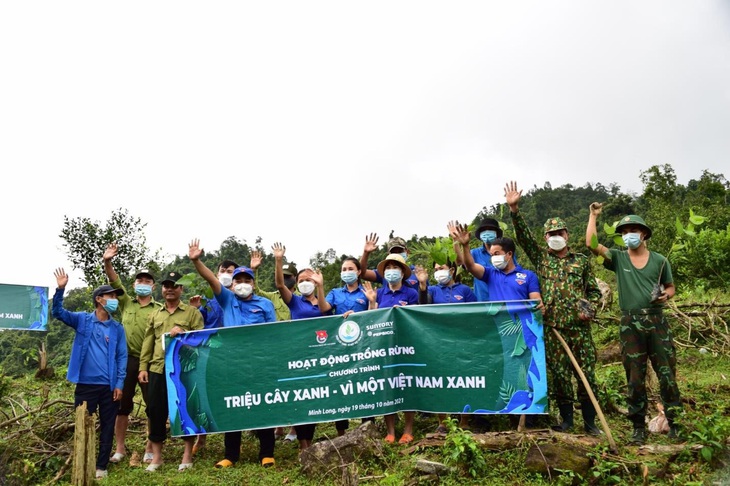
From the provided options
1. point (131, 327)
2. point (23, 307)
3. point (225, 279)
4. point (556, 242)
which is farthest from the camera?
point (23, 307)

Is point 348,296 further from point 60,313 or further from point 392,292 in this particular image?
point 60,313

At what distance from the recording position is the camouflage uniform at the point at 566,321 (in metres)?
5.81

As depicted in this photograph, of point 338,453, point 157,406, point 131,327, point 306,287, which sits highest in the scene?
point 306,287

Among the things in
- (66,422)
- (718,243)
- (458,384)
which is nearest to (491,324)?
(458,384)

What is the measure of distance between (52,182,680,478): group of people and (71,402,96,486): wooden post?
87 cm

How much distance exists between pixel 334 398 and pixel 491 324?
1.64 metres

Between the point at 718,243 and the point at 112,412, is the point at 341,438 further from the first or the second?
the point at 718,243

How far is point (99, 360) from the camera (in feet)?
20.7

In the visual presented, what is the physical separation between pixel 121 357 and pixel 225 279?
1.35 m

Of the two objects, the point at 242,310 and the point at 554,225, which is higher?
the point at 554,225

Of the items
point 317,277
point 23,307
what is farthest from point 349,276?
point 23,307

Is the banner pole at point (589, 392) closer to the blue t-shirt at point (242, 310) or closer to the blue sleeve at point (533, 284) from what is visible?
the blue sleeve at point (533, 284)

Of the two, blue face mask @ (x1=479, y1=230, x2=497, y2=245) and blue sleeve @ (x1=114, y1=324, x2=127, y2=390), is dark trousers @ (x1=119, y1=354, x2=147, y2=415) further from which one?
blue face mask @ (x1=479, y1=230, x2=497, y2=245)

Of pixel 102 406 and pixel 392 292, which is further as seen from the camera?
pixel 392 292
